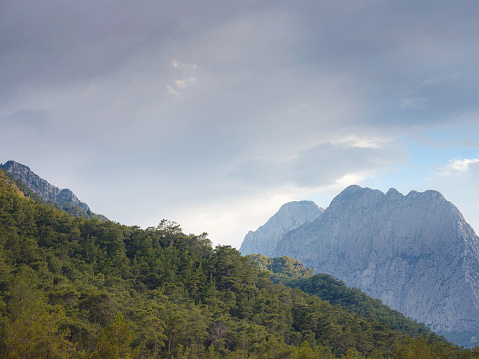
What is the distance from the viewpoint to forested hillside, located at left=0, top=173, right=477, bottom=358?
3425 cm

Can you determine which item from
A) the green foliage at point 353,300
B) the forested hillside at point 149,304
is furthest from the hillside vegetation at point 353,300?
the forested hillside at point 149,304

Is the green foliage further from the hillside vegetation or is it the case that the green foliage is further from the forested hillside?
the forested hillside

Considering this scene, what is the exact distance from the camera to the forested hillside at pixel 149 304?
34250 millimetres

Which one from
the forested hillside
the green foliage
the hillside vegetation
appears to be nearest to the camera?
the forested hillside

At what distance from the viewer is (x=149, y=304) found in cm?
5297

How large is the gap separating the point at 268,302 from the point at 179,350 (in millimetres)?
41024

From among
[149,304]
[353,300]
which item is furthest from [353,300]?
[149,304]

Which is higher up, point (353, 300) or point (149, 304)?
point (353, 300)

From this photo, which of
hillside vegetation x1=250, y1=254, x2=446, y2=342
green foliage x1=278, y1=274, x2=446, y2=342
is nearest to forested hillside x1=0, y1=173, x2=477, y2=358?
hillside vegetation x1=250, y1=254, x2=446, y2=342

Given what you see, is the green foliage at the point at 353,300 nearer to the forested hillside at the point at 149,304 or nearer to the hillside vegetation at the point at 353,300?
the hillside vegetation at the point at 353,300

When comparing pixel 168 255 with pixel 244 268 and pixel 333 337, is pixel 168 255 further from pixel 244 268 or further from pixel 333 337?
pixel 333 337

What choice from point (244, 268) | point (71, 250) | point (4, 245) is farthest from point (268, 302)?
point (4, 245)

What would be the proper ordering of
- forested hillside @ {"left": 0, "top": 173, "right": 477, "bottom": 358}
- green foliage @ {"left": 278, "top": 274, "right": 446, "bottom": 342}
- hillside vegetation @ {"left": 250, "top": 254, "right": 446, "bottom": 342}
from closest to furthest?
forested hillside @ {"left": 0, "top": 173, "right": 477, "bottom": 358}, hillside vegetation @ {"left": 250, "top": 254, "right": 446, "bottom": 342}, green foliage @ {"left": 278, "top": 274, "right": 446, "bottom": 342}

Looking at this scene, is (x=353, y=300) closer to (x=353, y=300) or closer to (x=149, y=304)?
(x=353, y=300)
